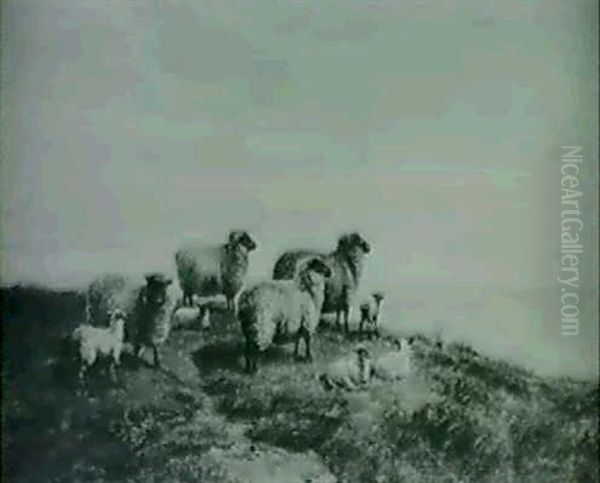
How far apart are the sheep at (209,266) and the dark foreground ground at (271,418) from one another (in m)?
0.05

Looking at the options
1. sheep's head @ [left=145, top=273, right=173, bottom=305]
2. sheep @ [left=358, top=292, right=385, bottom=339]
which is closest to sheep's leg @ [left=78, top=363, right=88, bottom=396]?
sheep's head @ [left=145, top=273, right=173, bottom=305]

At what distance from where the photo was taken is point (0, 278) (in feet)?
4.46

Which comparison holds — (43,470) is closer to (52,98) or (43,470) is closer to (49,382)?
(49,382)

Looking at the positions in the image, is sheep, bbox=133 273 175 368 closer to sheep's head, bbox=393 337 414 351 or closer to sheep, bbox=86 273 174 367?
sheep, bbox=86 273 174 367

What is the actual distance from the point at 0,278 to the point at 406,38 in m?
0.60

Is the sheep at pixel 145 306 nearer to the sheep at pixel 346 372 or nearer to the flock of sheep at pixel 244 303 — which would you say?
the flock of sheep at pixel 244 303

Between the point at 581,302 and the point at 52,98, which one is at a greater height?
the point at 52,98

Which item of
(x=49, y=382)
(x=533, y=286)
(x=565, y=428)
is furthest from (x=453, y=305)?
(x=49, y=382)

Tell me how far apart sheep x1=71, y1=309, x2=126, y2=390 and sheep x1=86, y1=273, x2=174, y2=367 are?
2 cm

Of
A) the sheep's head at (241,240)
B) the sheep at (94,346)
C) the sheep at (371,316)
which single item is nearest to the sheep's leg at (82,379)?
the sheep at (94,346)

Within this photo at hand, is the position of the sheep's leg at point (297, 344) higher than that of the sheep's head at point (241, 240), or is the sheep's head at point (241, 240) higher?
the sheep's head at point (241, 240)

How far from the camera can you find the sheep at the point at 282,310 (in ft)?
4.55

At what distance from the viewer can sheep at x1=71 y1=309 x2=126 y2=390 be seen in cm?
137

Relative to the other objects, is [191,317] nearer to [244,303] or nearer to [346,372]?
[244,303]
